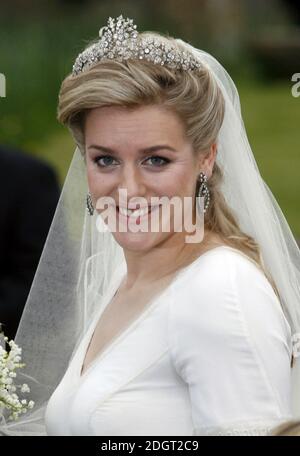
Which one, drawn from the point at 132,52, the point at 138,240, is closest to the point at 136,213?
the point at 138,240

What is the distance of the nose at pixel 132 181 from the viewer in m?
2.94

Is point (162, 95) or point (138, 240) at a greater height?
point (162, 95)

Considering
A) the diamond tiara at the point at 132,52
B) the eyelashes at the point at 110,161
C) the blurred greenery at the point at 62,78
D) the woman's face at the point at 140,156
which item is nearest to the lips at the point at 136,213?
the woman's face at the point at 140,156

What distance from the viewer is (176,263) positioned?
3.04 meters

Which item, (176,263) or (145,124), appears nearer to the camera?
(145,124)

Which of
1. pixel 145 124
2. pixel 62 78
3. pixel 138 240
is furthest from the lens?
pixel 62 78

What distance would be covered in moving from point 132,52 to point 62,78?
307 inches

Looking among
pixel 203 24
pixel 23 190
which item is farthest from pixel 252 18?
pixel 23 190

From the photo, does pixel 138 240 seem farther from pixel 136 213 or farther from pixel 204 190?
pixel 204 190

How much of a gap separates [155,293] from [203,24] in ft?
34.2

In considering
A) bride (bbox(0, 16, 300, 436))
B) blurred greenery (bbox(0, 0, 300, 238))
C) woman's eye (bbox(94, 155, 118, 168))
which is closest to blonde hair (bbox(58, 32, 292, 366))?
bride (bbox(0, 16, 300, 436))

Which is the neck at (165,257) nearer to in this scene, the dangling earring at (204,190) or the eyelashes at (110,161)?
the dangling earring at (204,190)

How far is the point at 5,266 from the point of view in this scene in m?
5.19

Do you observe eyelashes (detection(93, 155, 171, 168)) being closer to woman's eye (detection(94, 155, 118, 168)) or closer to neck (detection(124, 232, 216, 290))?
woman's eye (detection(94, 155, 118, 168))
